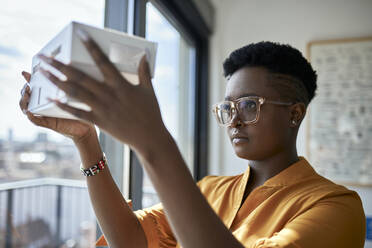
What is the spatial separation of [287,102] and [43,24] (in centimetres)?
84

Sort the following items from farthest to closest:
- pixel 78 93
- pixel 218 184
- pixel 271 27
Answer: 1. pixel 271 27
2. pixel 218 184
3. pixel 78 93

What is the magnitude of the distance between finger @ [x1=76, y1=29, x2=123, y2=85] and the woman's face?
0.52 meters

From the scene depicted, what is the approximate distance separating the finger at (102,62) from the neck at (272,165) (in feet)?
2.12

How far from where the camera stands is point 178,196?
0.48m

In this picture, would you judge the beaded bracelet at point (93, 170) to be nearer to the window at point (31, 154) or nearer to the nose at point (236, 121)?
the window at point (31, 154)

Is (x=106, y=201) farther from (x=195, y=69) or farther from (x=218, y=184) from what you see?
(x=195, y=69)

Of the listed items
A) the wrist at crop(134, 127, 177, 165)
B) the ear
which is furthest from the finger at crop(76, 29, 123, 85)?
the ear

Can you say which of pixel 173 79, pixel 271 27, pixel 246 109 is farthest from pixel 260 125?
pixel 271 27

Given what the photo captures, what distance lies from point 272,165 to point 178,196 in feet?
1.84

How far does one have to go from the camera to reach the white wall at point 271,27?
2461 millimetres

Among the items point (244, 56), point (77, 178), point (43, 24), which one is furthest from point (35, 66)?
point (77, 178)

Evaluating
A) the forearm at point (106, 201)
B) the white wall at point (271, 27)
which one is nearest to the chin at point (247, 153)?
the forearm at point (106, 201)

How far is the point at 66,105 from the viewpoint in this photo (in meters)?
0.46

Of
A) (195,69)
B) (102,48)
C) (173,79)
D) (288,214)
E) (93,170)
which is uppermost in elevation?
(195,69)
